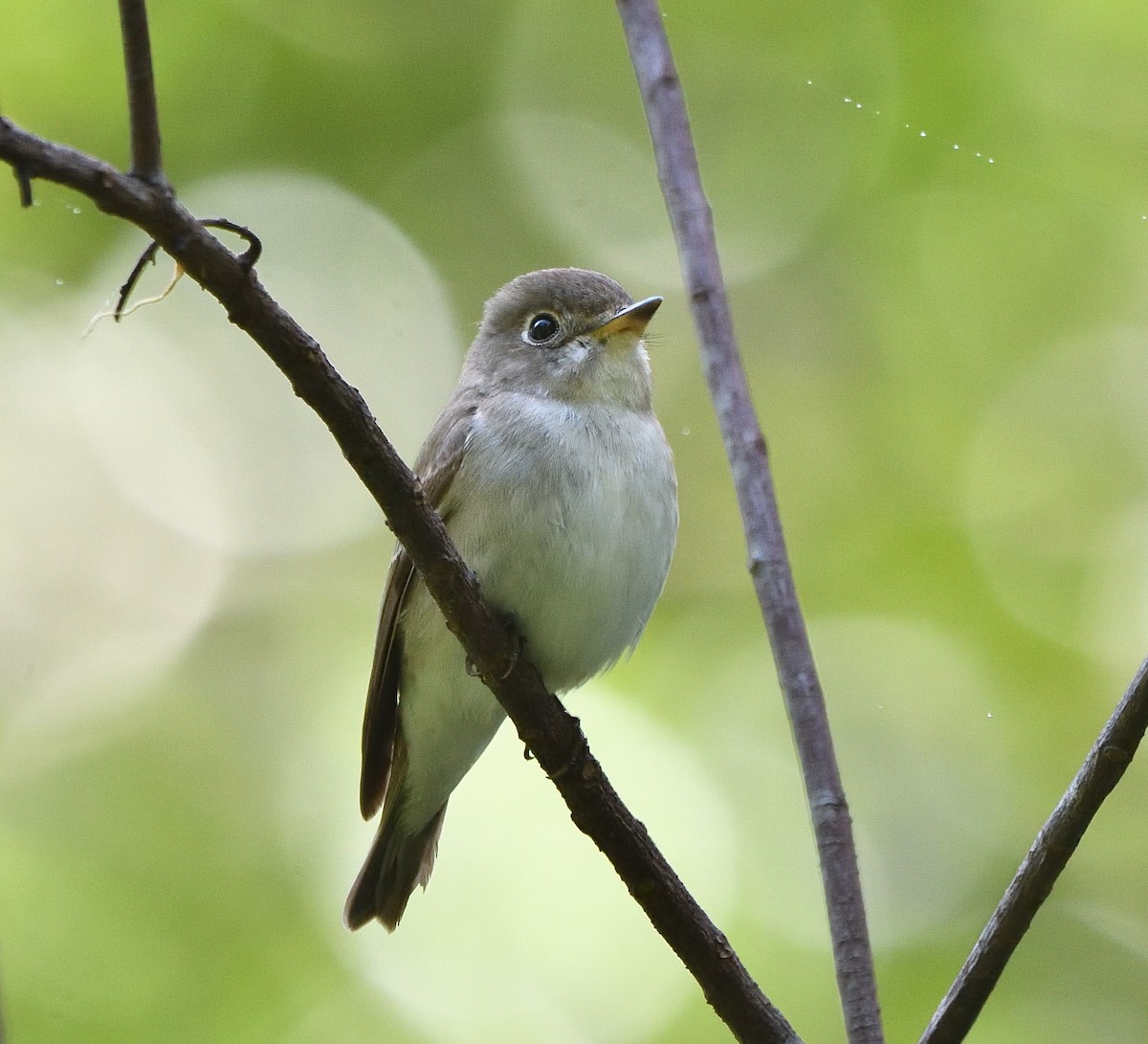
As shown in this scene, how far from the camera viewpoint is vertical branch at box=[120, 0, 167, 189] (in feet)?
7.11

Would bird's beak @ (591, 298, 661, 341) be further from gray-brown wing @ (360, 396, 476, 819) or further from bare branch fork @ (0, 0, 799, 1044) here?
bare branch fork @ (0, 0, 799, 1044)

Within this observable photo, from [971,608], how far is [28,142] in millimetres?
Answer: 5250

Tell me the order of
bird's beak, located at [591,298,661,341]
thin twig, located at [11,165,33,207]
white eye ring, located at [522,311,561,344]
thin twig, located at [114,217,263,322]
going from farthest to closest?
white eye ring, located at [522,311,561,344] < bird's beak, located at [591,298,661,341] < thin twig, located at [114,217,263,322] < thin twig, located at [11,165,33,207]

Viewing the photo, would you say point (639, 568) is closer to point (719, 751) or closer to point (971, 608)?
point (971, 608)

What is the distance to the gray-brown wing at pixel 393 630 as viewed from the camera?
4469 mm

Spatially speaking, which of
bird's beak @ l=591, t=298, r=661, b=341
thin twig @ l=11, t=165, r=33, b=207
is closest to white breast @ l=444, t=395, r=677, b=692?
bird's beak @ l=591, t=298, r=661, b=341

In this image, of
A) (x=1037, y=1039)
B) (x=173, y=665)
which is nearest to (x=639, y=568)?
(x=1037, y=1039)

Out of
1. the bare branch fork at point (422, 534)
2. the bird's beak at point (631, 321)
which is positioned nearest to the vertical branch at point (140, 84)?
the bare branch fork at point (422, 534)

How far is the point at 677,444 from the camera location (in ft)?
24.8

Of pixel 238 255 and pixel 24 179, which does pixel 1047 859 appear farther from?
pixel 24 179

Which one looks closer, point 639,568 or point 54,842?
point 639,568

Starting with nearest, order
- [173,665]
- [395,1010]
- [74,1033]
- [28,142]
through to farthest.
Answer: [28,142]
[74,1033]
[395,1010]
[173,665]

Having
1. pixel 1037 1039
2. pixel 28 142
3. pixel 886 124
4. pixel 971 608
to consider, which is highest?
pixel 886 124

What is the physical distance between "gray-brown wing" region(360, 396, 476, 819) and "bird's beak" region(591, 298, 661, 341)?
0.55m
